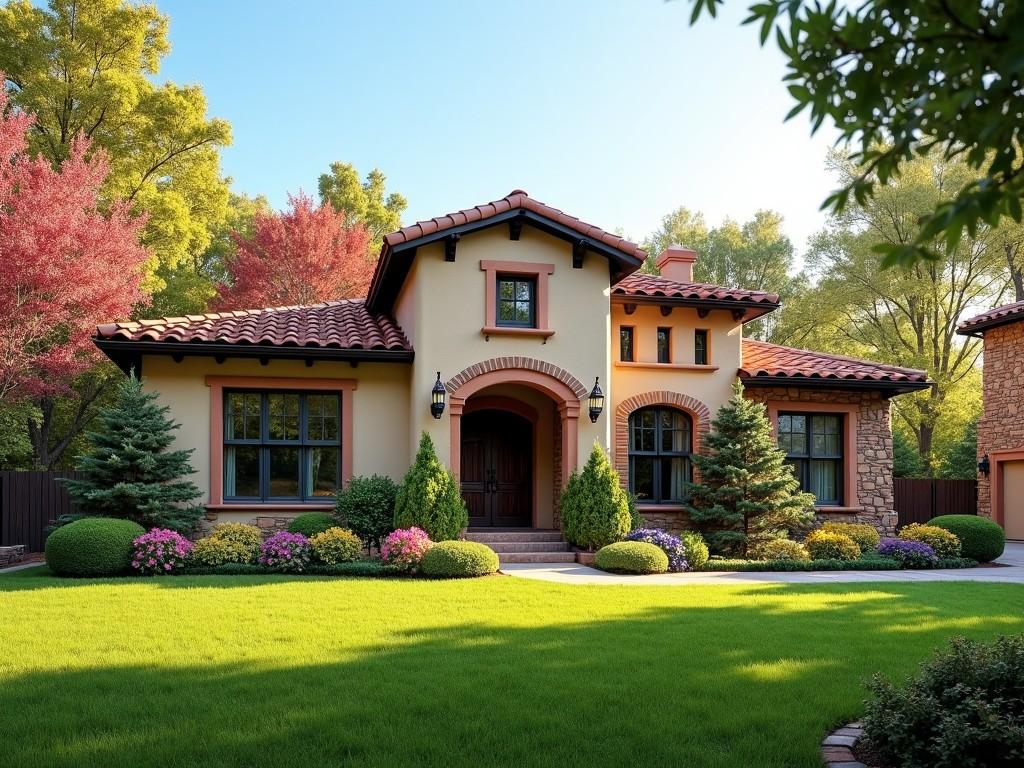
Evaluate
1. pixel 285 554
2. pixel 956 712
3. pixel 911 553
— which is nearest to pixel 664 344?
pixel 911 553

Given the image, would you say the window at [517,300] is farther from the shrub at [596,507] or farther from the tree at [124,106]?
the tree at [124,106]

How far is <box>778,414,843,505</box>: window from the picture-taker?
52.9ft

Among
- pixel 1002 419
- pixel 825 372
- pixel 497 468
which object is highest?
pixel 825 372

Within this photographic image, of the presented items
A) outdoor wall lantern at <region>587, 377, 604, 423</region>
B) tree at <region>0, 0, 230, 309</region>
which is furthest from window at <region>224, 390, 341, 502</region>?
tree at <region>0, 0, 230, 309</region>

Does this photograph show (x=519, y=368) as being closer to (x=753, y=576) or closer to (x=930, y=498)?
(x=753, y=576)

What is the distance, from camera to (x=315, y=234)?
84.2 feet

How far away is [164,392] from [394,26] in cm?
696

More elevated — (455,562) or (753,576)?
(455,562)

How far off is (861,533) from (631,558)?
5.18m

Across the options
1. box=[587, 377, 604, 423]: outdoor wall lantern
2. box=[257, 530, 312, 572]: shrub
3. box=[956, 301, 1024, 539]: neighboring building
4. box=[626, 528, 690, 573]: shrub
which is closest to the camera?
box=[257, 530, 312, 572]: shrub

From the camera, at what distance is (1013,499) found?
20375 mm

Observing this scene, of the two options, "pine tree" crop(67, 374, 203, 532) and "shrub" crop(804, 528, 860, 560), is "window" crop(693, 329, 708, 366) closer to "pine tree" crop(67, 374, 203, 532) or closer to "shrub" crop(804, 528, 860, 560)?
"shrub" crop(804, 528, 860, 560)

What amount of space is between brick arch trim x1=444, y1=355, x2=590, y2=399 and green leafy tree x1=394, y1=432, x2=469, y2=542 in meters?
1.17

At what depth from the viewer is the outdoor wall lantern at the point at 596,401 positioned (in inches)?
541
